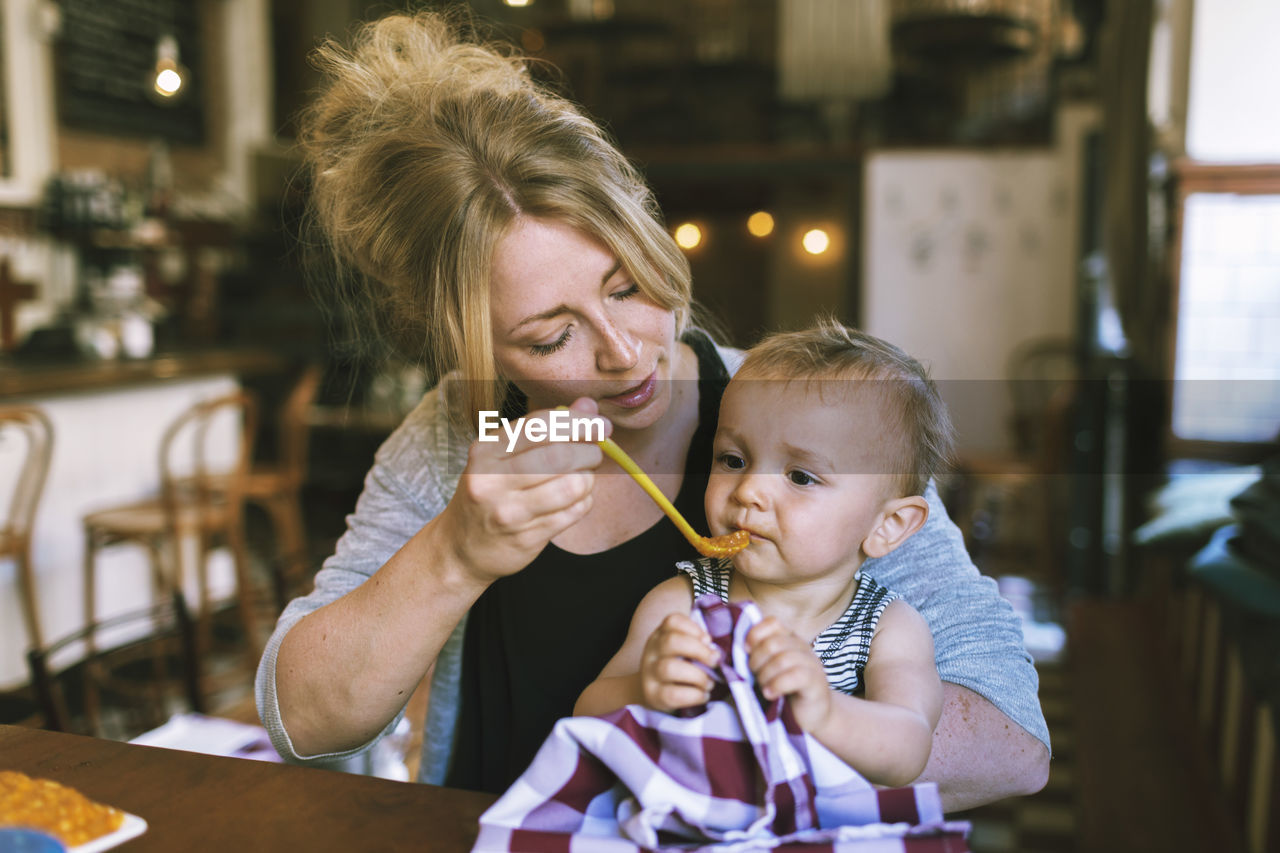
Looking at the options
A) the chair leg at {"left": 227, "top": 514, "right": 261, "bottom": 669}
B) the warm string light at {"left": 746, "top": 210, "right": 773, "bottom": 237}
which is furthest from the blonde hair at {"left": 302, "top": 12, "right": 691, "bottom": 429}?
the warm string light at {"left": 746, "top": 210, "right": 773, "bottom": 237}

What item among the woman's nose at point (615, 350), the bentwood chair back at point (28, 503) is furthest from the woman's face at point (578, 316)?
the bentwood chair back at point (28, 503)

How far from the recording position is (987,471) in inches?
208

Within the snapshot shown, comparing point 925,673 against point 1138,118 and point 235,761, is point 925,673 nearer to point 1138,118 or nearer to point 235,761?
point 235,761

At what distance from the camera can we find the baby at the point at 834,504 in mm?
881

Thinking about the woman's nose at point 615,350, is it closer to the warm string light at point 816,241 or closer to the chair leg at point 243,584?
the warm string light at point 816,241

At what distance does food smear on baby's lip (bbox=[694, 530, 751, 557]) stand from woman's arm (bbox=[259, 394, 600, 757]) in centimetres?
12

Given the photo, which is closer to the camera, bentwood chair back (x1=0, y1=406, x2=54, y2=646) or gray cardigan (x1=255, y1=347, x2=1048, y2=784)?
gray cardigan (x1=255, y1=347, x2=1048, y2=784)

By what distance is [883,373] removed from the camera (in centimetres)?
91

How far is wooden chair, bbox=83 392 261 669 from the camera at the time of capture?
3.63m

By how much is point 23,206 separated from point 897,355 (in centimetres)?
636

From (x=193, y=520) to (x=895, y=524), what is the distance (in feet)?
11.0

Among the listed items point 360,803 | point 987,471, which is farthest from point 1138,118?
point 360,803

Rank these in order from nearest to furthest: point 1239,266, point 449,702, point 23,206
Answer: point 449,702, point 1239,266, point 23,206

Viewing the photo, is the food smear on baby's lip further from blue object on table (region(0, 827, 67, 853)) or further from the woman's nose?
blue object on table (region(0, 827, 67, 853))
